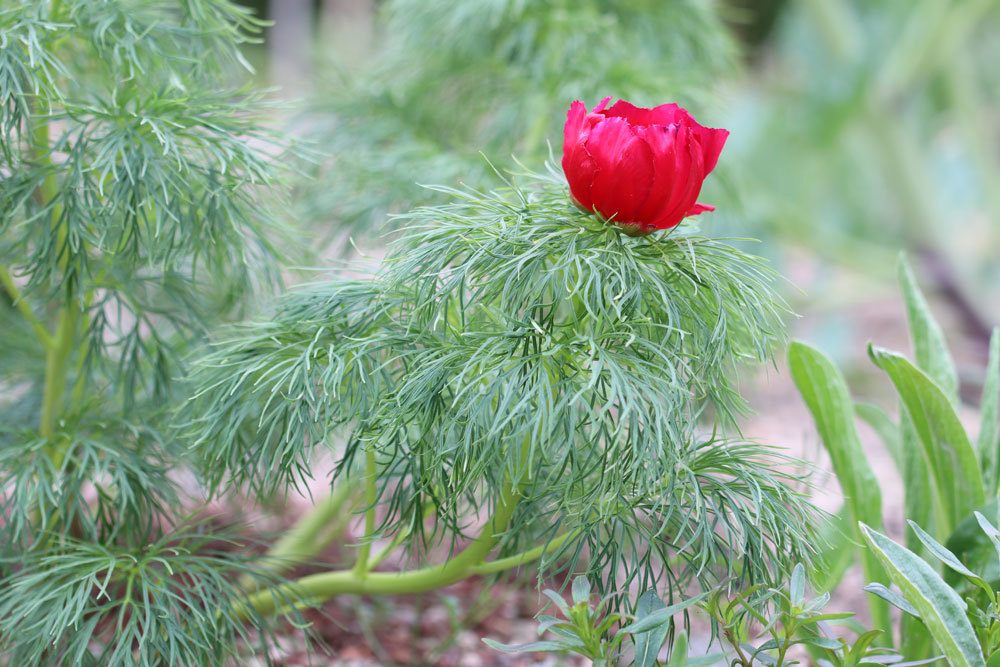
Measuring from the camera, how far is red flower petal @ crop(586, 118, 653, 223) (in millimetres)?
659

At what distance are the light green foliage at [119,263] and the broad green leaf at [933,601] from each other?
1.74 feet

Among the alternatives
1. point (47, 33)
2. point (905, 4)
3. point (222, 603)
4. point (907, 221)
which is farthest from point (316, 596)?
point (905, 4)

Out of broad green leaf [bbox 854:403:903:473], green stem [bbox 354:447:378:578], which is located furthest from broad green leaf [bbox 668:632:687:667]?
broad green leaf [bbox 854:403:903:473]

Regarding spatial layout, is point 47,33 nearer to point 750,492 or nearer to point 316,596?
point 316,596

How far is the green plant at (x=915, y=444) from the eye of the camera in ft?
3.06

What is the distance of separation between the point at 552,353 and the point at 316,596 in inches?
17.6

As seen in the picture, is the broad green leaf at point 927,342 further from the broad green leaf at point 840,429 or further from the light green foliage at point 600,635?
the light green foliage at point 600,635

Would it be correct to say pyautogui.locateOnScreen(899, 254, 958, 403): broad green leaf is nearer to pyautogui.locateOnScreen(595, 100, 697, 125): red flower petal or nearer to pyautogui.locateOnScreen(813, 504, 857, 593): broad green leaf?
pyautogui.locateOnScreen(813, 504, 857, 593): broad green leaf

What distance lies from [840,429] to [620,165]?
467mm

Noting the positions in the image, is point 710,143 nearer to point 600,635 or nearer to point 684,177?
point 684,177

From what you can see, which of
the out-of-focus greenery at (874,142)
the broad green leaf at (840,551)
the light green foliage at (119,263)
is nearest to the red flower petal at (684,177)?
the light green foliage at (119,263)

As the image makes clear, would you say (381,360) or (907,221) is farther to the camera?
(907,221)

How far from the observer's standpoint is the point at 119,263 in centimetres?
95

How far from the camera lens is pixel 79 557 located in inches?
32.0
